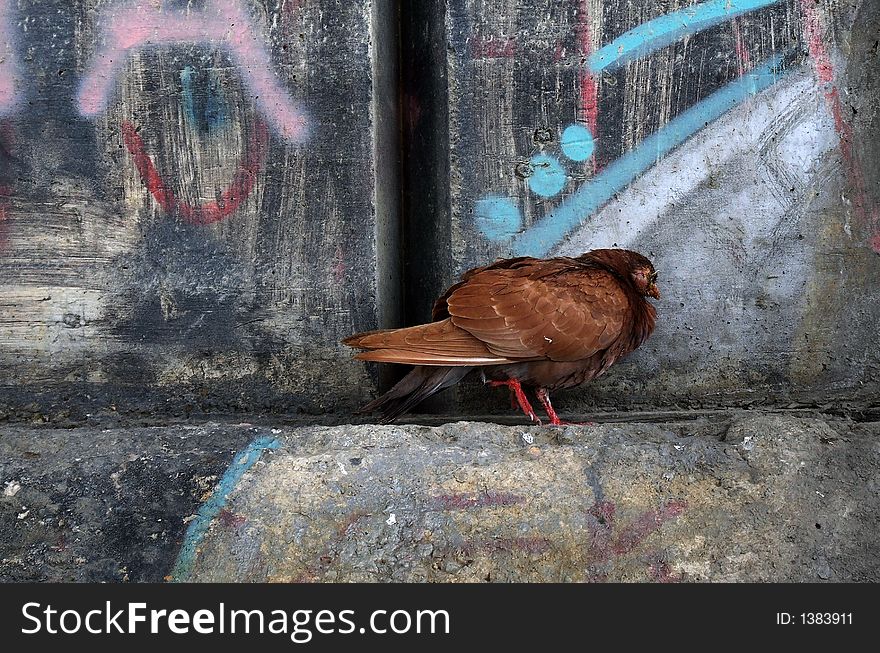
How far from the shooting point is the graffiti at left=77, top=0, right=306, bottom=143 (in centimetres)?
309

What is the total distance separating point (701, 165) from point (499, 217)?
2.67 feet

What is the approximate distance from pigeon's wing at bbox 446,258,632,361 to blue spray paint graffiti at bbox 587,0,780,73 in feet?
3.06

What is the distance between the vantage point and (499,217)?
3219 mm

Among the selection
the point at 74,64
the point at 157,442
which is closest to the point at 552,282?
the point at 157,442

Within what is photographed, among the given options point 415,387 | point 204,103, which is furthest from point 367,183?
point 415,387

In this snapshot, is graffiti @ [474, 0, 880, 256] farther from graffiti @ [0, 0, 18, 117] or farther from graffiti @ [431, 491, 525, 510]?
graffiti @ [0, 0, 18, 117]

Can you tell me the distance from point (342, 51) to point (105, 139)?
978 millimetres

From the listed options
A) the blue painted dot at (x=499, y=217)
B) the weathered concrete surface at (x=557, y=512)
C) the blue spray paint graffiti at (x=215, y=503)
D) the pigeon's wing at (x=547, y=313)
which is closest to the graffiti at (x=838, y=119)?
the weathered concrete surface at (x=557, y=512)

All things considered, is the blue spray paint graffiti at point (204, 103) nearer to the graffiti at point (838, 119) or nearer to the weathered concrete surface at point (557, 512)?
the weathered concrete surface at point (557, 512)

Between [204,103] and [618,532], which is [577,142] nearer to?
[204,103]

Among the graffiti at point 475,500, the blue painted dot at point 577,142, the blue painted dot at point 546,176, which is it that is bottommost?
the graffiti at point 475,500

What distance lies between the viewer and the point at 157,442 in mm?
2701

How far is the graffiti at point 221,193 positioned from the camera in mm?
3129

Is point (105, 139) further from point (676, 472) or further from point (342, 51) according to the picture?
point (676, 472)
